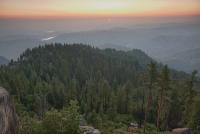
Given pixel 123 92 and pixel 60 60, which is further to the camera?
pixel 60 60

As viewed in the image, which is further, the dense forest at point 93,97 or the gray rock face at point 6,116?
the dense forest at point 93,97

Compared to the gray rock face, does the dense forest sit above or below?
below

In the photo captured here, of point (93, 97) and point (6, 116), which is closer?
point (6, 116)

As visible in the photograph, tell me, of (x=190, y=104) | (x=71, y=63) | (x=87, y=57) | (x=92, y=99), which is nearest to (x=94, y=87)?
(x=92, y=99)

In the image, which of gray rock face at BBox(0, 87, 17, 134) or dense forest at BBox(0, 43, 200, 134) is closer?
gray rock face at BBox(0, 87, 17, 134)

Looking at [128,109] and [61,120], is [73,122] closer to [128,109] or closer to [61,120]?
[61,120]
